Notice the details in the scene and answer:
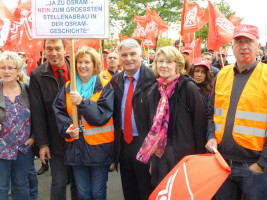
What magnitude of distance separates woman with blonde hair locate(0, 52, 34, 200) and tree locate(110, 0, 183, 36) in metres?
19.6

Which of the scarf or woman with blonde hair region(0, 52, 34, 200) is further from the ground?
the scarf

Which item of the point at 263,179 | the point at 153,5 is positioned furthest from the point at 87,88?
the point at 153,5

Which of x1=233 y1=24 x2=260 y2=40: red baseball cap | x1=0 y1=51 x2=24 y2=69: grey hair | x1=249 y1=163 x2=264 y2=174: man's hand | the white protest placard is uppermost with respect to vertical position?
the white protest placard

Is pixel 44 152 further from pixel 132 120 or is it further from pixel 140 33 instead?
pixel 140 33

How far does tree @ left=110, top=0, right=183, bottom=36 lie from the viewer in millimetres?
22417

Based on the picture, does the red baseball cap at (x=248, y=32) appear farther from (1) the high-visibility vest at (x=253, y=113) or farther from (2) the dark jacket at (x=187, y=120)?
(2) the dark jacket at (x=187, y=120)

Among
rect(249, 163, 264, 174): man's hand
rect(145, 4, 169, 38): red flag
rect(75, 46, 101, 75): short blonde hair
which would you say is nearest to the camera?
rect(249, 163, 264, 174): man's hand

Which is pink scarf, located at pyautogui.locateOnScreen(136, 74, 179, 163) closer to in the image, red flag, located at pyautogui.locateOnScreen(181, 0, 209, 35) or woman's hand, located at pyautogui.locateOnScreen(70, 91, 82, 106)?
woman's hand, located at pyautogui.locateOnScreen(70, 91, 82, 106)

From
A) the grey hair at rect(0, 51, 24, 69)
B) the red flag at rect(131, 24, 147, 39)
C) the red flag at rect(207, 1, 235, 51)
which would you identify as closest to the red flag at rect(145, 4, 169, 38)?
the red flag at rect(131, 24, 147, 39)

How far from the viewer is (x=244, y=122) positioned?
2.10 meters

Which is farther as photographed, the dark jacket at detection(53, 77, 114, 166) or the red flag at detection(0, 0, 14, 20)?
the red flag at detection(0, 0, 14, 20)

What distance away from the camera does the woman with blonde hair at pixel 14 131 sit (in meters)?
2.81

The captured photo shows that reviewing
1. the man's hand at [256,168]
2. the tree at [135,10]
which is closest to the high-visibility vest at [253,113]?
the man's hand at [256,168]

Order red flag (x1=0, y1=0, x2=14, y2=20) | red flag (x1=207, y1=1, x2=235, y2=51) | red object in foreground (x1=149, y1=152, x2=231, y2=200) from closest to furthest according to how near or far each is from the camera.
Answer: red object in foreground (x1=149, y1=152, x2=231, y2=200)
red flag (x1=207, y1=1, x2=235, y2=51)
red flag (x1=0, y1=0, x2=14, y2=20)
